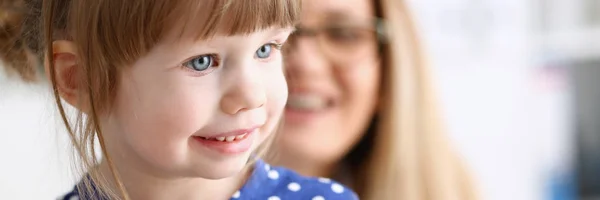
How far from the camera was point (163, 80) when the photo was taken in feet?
1.54

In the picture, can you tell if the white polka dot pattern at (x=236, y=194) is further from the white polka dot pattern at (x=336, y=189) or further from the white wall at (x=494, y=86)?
the white wall at (x=494, y=86)

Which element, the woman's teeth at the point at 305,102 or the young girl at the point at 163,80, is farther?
the woman's teeth at the point at 305,102

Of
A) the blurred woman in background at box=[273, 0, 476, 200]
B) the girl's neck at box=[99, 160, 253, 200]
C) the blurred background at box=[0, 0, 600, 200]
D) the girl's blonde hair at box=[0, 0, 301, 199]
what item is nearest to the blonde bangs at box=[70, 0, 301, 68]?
the girl's blonde hair at box=[0, 0, 301, 199]

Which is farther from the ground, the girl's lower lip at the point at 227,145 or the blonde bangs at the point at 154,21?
the blonde bangs at the point at 154,21

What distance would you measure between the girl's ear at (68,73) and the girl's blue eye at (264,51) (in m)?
0.10

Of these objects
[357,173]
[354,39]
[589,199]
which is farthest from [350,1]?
[589,199]

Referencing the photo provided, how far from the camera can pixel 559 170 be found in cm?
186

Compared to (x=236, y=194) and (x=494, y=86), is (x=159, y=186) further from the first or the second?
(x=494, y=86)

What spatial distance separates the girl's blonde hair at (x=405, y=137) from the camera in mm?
932

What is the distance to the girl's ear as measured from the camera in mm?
488

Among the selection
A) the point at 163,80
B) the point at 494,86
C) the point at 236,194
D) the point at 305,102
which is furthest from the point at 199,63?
the point at 494,86

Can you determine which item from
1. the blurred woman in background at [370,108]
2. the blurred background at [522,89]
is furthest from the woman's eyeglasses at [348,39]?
the blurred background at [522,89]

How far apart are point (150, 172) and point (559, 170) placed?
4.91 ft

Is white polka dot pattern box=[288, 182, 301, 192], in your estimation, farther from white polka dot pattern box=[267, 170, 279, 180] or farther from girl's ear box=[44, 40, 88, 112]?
girl's ear box=[44, 40, 88, 112]
